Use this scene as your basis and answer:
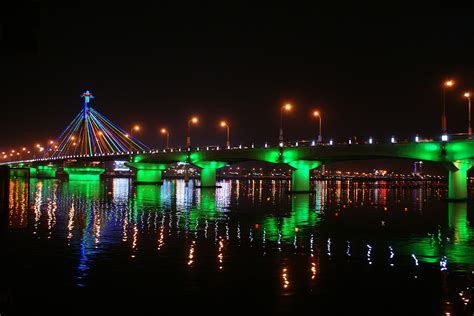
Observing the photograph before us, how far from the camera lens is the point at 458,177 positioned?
197 ft

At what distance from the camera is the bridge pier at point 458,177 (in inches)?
2320

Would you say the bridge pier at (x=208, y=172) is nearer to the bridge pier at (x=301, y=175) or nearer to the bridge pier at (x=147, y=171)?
the bridge pier at (x=301, y=175)

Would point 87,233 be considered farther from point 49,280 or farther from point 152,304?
point 152,304

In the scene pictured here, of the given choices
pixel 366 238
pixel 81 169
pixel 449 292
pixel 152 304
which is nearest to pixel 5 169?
pixel 152 304

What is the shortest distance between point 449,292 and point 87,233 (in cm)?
1865

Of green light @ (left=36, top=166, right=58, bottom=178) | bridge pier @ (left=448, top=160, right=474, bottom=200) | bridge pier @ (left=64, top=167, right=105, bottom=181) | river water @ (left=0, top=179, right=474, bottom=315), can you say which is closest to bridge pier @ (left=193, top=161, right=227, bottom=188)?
bridge pier @ (left=448, top=160, right=474, bottom=200)

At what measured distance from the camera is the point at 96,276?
17719mm

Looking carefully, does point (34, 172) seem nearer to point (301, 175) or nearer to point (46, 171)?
point (46, 171)

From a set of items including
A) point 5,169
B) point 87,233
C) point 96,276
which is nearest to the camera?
point 5,169

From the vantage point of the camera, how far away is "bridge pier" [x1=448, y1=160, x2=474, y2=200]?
58938 millimetres

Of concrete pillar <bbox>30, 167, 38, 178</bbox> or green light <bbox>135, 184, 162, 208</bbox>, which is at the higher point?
concrete pillar <bbox>30, 167, 38, 178</bbox>

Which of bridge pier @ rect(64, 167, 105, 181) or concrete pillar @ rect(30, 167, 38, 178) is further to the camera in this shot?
concrete pillar @ rect(30, 167, 38, 178)

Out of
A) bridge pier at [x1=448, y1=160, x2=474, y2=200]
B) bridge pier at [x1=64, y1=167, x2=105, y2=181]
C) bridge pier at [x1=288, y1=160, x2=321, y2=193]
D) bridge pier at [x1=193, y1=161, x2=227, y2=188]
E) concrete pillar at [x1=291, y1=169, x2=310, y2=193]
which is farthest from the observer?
bridge pier at [x1=64, y1=167, x2=105, y2=181]

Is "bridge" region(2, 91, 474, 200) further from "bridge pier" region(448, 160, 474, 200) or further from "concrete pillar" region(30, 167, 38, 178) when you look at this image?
"concrete pillar" region(30, 167, 38, 178)
